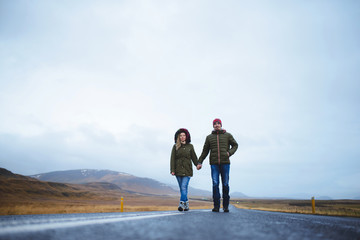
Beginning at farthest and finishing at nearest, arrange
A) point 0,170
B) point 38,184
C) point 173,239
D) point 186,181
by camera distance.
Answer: point 0,170, point 38,184, point 186,181, point 173,239

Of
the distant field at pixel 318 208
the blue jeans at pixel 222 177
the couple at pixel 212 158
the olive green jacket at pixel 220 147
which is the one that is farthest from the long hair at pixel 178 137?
the distant field at pixel 318 208

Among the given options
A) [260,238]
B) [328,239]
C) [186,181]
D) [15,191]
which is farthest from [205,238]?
[15,191]

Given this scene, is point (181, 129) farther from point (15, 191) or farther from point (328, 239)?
point (15, 191)

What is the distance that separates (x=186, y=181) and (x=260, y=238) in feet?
16.7

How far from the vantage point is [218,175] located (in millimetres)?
6121

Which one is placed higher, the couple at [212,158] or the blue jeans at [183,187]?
the couple at [212,158]

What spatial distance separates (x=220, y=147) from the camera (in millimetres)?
6105

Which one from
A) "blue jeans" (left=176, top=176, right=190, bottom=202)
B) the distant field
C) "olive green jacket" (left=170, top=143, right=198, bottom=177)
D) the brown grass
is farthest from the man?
the brown grass

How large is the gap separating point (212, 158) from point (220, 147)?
340 mm

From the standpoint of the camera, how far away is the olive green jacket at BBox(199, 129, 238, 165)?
6.02 meters

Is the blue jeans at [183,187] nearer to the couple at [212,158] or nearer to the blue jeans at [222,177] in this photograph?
the couple at [212,158]

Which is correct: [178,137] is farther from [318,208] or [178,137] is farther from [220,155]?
[318,208]

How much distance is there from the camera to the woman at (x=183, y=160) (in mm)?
6574

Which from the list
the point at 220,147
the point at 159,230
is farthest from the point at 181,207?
the point at 159,230
